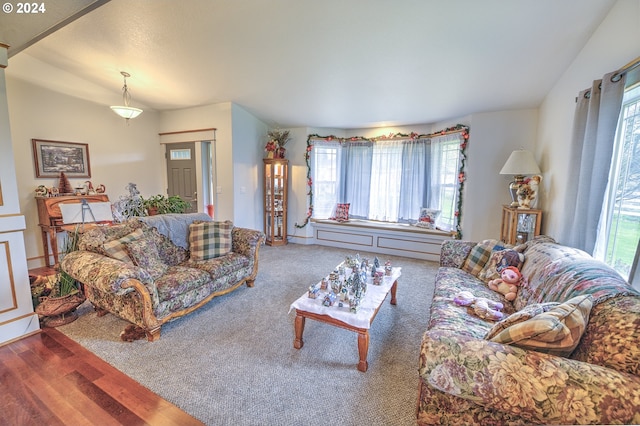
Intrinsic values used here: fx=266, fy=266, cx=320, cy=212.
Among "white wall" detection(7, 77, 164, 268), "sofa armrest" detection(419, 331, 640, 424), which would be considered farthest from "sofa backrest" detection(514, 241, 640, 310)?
"white wall" detection(7, 77, 164, 268)

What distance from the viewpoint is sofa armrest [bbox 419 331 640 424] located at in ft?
3.14

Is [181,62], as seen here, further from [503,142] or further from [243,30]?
[503,142]

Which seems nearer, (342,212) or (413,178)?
(413,178)

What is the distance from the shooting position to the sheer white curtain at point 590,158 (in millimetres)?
1885

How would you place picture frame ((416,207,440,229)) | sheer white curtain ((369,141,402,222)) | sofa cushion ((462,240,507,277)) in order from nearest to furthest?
sofa cushion ((462,240,507,277)), picture frame ((416,207,440,229)), sheer white curtain ((369,141,402,222))

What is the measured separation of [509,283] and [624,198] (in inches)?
38.4

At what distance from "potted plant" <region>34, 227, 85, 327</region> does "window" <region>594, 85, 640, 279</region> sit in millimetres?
4479

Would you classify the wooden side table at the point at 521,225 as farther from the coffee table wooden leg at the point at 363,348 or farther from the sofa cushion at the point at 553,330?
the coffee table wooden leg at the point at 363,348

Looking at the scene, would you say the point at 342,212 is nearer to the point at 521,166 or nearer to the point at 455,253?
the point at 455,253

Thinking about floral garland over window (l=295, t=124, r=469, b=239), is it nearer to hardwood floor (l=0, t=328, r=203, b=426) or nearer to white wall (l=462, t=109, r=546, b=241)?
white wall (l=462, t=109, r=546, b=241)

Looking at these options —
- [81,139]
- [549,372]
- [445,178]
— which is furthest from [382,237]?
[81,139]

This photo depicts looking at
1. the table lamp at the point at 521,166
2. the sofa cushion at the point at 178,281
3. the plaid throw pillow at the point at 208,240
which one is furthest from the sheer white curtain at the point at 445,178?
the sofa cushion at the point at 178,281

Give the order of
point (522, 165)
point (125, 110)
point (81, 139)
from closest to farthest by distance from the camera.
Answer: point (522, 165), point (125, 110), point (81, 139)

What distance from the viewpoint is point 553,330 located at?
1145mm
